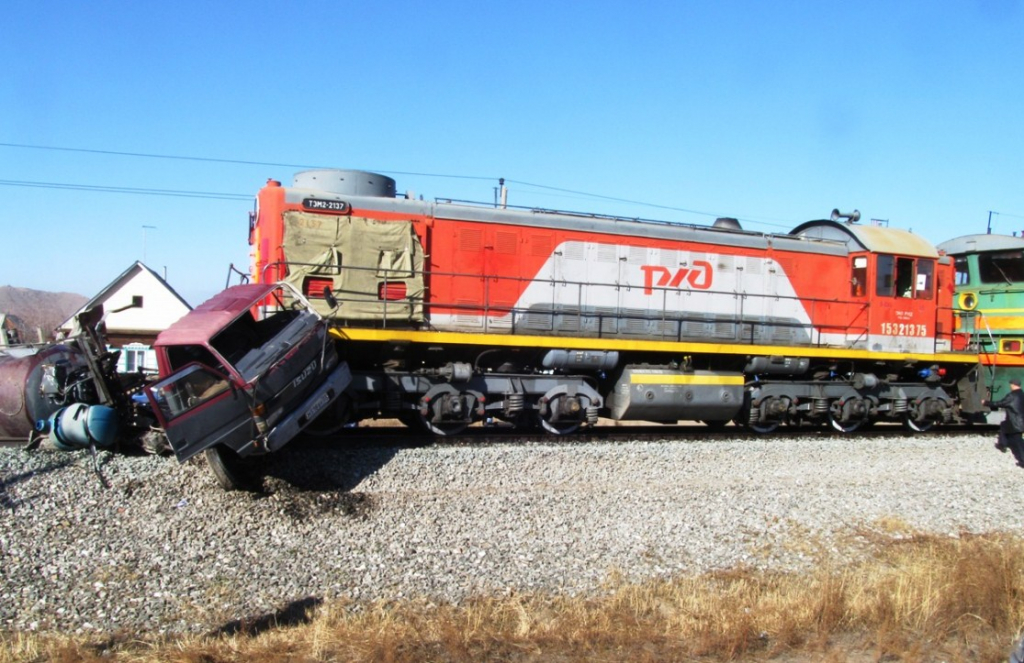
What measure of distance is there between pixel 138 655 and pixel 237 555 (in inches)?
58.9

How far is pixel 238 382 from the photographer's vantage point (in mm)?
7977

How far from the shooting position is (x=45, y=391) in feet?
30.5

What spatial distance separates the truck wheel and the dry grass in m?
2.10

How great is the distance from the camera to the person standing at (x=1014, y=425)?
11.0 meters

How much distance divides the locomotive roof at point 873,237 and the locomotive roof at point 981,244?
2.24 meters

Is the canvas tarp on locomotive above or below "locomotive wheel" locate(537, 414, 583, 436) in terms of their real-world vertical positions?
above

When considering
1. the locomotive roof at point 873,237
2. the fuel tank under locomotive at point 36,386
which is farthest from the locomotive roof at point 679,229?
the fuel tank under locomotive at point 36,386

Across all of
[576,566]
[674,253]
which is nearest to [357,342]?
[576,566]

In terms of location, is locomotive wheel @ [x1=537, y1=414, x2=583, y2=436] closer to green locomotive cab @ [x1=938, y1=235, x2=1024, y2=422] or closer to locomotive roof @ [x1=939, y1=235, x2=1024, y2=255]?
green locomotive cab @ [x1=938, y1=235, x2=1024, y2=422]

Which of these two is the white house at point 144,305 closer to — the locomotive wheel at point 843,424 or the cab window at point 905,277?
the locomotive wheel at point 843,424

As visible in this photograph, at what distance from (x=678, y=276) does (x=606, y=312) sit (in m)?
1.48

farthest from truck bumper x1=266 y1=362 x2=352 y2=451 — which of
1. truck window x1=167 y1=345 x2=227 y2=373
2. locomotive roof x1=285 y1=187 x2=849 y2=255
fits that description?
locomotive roof x1=285 y1=187 x2=849 y2=255

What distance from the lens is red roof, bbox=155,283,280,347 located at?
8.15 metres

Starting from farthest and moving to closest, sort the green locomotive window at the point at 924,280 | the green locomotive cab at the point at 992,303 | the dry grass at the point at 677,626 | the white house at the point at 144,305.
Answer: the white house at the point at 144,305, the green locomotive cab at the point at 992,303, the green locomotive window at the point at 924,280, the dry grass at the point at 677,626
